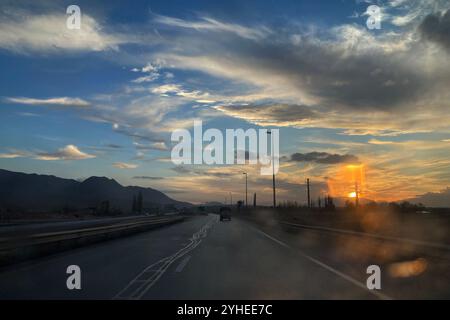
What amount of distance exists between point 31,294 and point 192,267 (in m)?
5.91

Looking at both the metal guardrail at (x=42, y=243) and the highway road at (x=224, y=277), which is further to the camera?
the metal guardrail at (x=42, y=243)

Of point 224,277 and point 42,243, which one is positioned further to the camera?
point 42,243

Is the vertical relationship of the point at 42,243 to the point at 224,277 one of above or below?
above

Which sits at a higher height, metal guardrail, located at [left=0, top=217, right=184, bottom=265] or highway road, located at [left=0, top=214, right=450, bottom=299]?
metal guardrail, located at [left=0, top=217, right=184, bottom=265]

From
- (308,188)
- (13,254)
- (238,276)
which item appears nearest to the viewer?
(238,276)

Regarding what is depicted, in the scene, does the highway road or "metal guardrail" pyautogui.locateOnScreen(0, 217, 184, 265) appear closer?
the highway road

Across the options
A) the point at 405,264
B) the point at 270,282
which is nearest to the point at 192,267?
the point at 270,282

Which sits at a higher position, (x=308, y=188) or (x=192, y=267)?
(x=308, y=188)

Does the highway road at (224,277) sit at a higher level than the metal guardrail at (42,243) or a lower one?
lower
